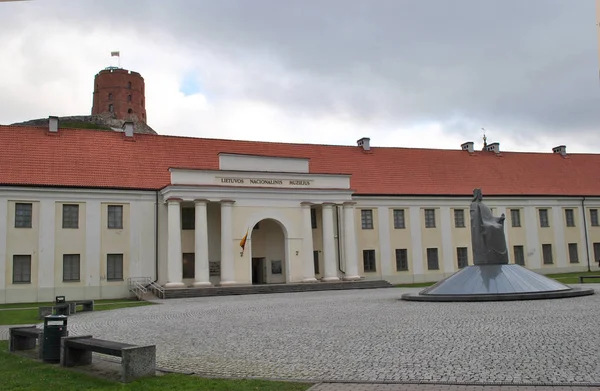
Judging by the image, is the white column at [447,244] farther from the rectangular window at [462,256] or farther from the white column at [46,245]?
the white column at [46,245]

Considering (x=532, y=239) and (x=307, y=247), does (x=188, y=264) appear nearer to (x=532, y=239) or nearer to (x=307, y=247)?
(x=307, y=247)

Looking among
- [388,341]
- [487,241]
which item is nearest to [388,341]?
[388,341]

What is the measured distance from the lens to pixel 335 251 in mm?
40781

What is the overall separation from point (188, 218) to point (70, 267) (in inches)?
295

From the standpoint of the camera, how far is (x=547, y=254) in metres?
48.7

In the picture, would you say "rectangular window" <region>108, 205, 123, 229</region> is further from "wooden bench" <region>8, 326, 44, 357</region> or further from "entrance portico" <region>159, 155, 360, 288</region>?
"wooden bench" <region>8, 326, 44, 357</region>

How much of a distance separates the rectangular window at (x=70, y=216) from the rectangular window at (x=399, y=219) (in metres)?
21.9

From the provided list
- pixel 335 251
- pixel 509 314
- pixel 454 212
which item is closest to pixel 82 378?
pixel 509 314

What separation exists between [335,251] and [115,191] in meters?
14.6

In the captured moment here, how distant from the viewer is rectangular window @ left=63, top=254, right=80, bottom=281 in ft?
116

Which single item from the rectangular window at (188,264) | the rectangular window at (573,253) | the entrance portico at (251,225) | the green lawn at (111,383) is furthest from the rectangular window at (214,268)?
the rectangular window at (573,253)

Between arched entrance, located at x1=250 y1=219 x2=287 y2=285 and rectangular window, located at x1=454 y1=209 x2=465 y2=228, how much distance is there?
552 inches

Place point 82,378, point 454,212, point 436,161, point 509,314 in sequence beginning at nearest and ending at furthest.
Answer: point 82,378, point 509,314, point 454,212, point 436,161

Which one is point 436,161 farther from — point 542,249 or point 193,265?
point 193,265
